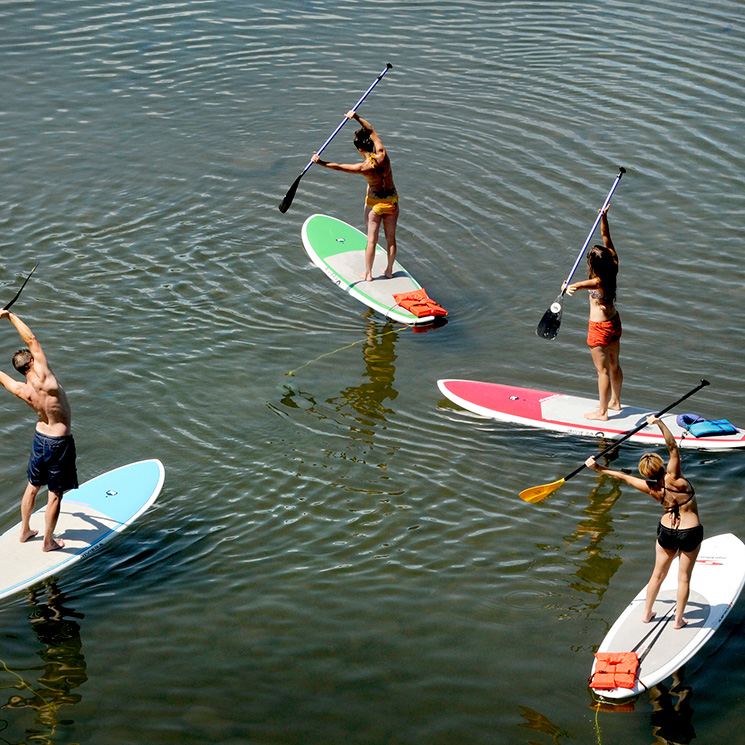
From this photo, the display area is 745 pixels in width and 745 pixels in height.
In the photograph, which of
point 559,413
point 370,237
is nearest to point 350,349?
point 370,237

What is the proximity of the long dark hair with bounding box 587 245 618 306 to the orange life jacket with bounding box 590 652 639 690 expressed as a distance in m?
3.86

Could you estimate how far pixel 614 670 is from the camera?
6.66m

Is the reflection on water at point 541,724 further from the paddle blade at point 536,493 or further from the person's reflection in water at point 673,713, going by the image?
the paddle blade at point 536,493

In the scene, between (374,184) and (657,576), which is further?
(374,184)

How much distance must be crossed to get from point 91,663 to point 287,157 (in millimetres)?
10643

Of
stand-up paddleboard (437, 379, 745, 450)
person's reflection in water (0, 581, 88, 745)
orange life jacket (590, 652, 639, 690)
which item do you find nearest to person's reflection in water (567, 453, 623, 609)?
stand-up paddleboard (437, 379, 745, 450)

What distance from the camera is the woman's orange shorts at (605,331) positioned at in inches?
363

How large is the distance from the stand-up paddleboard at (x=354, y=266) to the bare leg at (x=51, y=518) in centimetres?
543

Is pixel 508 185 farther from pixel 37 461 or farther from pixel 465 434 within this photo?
pixel 37 461

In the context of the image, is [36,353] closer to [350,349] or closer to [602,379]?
[350,349]

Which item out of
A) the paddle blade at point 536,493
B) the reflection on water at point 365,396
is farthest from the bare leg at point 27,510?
the paddle blade at point 536,493

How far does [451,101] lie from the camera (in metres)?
17.0

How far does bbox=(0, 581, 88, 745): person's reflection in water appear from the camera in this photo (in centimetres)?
644

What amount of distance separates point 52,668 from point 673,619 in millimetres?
5200
